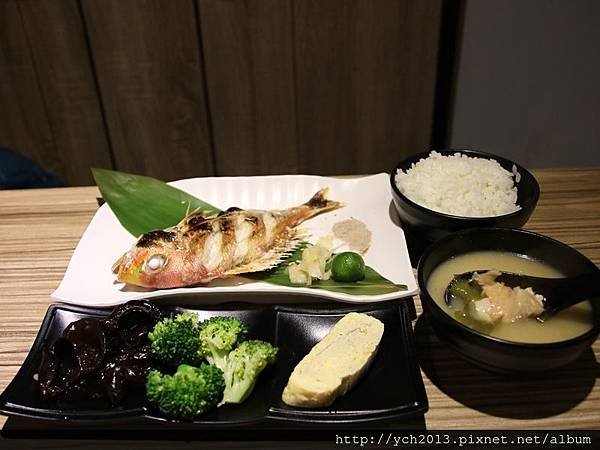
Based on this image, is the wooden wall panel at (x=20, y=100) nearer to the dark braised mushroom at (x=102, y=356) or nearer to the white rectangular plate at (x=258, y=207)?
the white rectangular plate at (x=258, y=207)

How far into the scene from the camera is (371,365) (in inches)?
61.2

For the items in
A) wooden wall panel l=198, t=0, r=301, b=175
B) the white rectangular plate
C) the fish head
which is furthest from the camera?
wooden wall panel l=198, t=0, r=301, b=175

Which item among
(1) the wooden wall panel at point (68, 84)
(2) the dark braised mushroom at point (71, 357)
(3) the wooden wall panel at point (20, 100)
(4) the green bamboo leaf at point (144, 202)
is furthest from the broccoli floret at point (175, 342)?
(3) the wooden wall panel at point (20, 100)

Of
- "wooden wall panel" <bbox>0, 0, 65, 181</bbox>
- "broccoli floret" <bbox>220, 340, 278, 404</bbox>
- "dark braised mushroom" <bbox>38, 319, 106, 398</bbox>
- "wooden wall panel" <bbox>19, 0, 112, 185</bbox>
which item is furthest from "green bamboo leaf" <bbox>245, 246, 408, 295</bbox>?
"wooden wall panel" <bbox>0, 0, 65, 181</bbox>

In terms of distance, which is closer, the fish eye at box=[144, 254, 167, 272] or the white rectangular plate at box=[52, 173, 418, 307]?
the white rectangular plate at box=[52, 173, 418, 307]

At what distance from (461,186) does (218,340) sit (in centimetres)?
110

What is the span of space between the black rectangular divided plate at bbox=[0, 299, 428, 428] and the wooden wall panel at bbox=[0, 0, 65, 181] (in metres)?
2.56

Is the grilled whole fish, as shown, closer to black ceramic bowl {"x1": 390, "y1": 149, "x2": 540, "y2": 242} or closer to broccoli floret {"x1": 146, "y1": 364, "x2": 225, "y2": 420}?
black ceramic bowl {"x1": 390, "y1": 149, "x2": 540, "y2": 242}

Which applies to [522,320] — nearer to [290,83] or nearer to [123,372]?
[123,372]

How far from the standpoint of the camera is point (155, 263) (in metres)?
1.95

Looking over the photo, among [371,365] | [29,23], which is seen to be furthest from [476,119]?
[29,23]

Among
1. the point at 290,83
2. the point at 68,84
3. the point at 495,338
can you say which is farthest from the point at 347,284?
the point at 68,84

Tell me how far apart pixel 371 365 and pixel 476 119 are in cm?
272

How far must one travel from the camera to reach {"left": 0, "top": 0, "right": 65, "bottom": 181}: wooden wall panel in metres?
3.53
